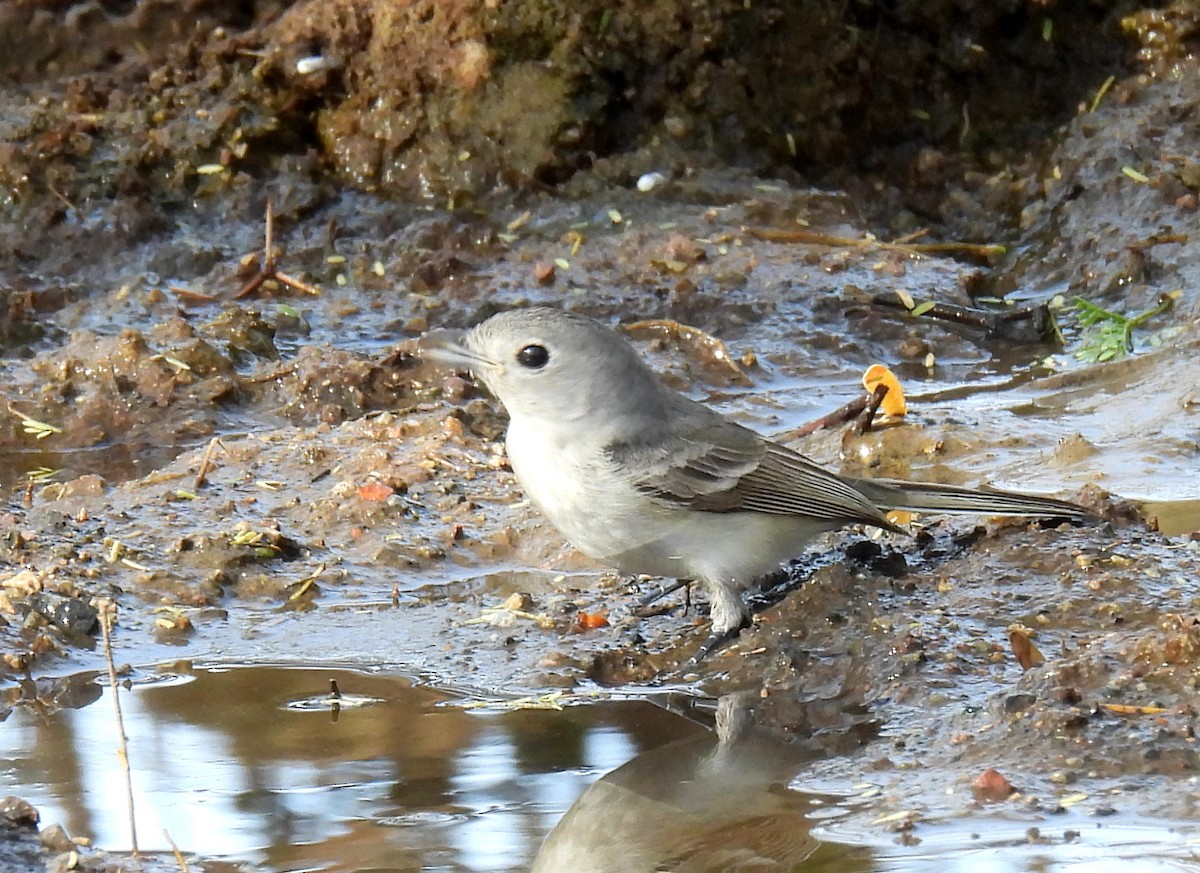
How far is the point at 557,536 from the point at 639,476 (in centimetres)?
123

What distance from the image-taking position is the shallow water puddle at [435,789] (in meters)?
3.93

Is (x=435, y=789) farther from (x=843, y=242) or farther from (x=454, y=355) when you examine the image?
(x=843, y=242)

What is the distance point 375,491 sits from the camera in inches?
271

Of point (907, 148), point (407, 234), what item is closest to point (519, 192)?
point (407, 234)

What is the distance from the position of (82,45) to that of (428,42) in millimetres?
2125

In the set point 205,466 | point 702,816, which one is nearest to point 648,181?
point 205,466

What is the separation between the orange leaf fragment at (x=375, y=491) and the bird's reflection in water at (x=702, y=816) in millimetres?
2410

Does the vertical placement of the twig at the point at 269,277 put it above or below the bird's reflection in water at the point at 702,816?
above

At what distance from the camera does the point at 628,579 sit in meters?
6.34

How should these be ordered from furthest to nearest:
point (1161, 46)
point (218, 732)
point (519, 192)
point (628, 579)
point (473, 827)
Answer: point (1161, 46)
point (519, 192)
point (628, 579)
point (218, 732)
point (473, 827)

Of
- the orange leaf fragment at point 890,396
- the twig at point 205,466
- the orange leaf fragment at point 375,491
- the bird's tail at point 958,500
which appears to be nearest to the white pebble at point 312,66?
the twig at point 205,466

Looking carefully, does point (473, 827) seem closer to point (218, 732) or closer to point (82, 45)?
point (218, 732)

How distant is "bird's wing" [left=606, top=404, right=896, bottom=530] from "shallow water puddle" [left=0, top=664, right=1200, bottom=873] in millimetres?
787

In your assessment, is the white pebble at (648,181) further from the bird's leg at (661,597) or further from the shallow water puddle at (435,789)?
the shallow water puddle at (435,789)
